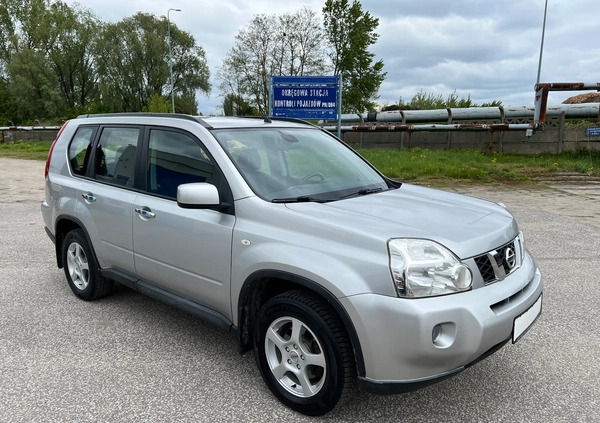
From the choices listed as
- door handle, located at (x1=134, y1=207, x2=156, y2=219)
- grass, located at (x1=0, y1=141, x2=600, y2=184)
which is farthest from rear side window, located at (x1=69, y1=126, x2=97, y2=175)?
grass, located at (x1=0, y1=141, x2=600, y2=184)

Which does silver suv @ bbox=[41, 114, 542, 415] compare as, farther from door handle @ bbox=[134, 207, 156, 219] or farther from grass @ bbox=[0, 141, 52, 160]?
grass @ bbox=[0, 141, 52, 160]

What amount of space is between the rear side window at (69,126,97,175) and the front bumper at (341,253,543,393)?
3.00m

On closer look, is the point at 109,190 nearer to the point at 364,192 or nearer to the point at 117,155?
the point at 117,155

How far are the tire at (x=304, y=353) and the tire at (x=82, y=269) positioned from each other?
205 cm

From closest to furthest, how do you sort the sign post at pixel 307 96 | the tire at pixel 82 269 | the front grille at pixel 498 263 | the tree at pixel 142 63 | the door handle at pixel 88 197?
1. the front grille at pixel 498 263
2. the door handle at pixel 88 197
3. the tire at pixel 82 269
4. the sign post at pixel 307 96
5. the tree at pixel 142 63

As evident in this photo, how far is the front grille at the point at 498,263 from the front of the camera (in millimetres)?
2377

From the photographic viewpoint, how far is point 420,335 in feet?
6.89

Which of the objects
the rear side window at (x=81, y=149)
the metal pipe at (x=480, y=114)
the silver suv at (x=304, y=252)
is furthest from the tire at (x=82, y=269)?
the metal pipe at (x=480, y=114)

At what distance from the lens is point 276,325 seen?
2.62 m

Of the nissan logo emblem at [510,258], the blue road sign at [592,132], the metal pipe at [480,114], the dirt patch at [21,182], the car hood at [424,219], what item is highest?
the metal pipe at [480,114]

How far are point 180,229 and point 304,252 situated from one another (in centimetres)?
103

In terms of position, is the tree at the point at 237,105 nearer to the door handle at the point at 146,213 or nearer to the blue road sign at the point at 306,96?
the blue road sign at the point at 306,96

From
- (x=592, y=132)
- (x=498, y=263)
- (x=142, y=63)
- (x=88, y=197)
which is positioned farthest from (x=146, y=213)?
(x=142, y=63)

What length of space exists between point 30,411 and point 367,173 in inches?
107
